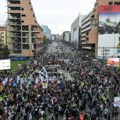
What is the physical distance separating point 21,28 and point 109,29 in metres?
24.8

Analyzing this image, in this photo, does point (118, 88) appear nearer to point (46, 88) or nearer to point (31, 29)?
point (46, 88)

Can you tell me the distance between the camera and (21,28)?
10769cm

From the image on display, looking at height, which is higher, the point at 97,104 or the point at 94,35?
the point at 94,35

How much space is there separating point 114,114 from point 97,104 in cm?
140

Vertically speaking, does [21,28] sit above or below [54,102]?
above

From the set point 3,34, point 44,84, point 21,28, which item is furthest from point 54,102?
point 3,34

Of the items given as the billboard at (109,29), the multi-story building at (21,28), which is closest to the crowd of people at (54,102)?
the billboard at (109,29)

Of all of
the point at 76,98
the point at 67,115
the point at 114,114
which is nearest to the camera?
the point at 67,115

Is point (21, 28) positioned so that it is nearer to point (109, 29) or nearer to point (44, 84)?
point (109, 29)

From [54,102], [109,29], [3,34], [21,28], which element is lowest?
[54,102]

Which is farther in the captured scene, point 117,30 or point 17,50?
point 17,50

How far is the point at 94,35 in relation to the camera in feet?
344

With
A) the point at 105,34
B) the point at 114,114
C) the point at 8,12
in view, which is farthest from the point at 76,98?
the point at 8,12

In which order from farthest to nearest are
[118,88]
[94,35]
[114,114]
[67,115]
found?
[94,35], [118,88], [114,114], [67,115]
